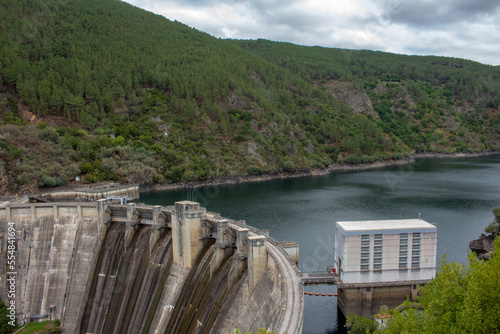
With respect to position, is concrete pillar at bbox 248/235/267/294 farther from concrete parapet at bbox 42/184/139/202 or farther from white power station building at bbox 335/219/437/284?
concrete parapet at bbox 42/184/139/202

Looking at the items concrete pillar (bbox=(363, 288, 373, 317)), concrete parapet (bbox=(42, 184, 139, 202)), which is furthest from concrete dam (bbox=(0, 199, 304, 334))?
concrete parapet (bbox=(42, 184, 139, 202))

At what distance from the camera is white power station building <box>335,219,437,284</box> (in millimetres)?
33375

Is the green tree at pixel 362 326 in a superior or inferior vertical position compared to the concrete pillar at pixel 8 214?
inferior

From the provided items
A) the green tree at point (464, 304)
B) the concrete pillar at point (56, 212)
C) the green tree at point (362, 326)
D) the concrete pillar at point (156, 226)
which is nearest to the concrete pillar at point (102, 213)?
the concrete pillar at point (56, 212)

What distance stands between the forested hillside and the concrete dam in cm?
3618

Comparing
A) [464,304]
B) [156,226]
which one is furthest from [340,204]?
[464,304]

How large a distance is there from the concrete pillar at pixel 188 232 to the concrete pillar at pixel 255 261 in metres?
7.55

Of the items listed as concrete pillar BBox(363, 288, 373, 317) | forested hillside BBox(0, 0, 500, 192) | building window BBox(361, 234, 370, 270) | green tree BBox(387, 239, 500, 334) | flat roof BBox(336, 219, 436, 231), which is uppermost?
forested hillside BBox(0, 0, 500, 192)

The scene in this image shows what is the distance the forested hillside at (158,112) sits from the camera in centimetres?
8794

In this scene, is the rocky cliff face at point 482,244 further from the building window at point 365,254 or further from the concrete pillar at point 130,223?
the concrete pillar at point 130,223

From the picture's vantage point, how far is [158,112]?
112875mm

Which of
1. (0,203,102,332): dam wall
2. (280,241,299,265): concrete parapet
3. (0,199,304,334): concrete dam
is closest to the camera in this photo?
(0,199,304,334): concrete dam

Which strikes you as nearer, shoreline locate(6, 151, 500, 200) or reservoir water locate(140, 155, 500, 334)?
reservoir water locate(140, 155, 500, 334)

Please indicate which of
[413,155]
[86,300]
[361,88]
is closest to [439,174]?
[413,155]
